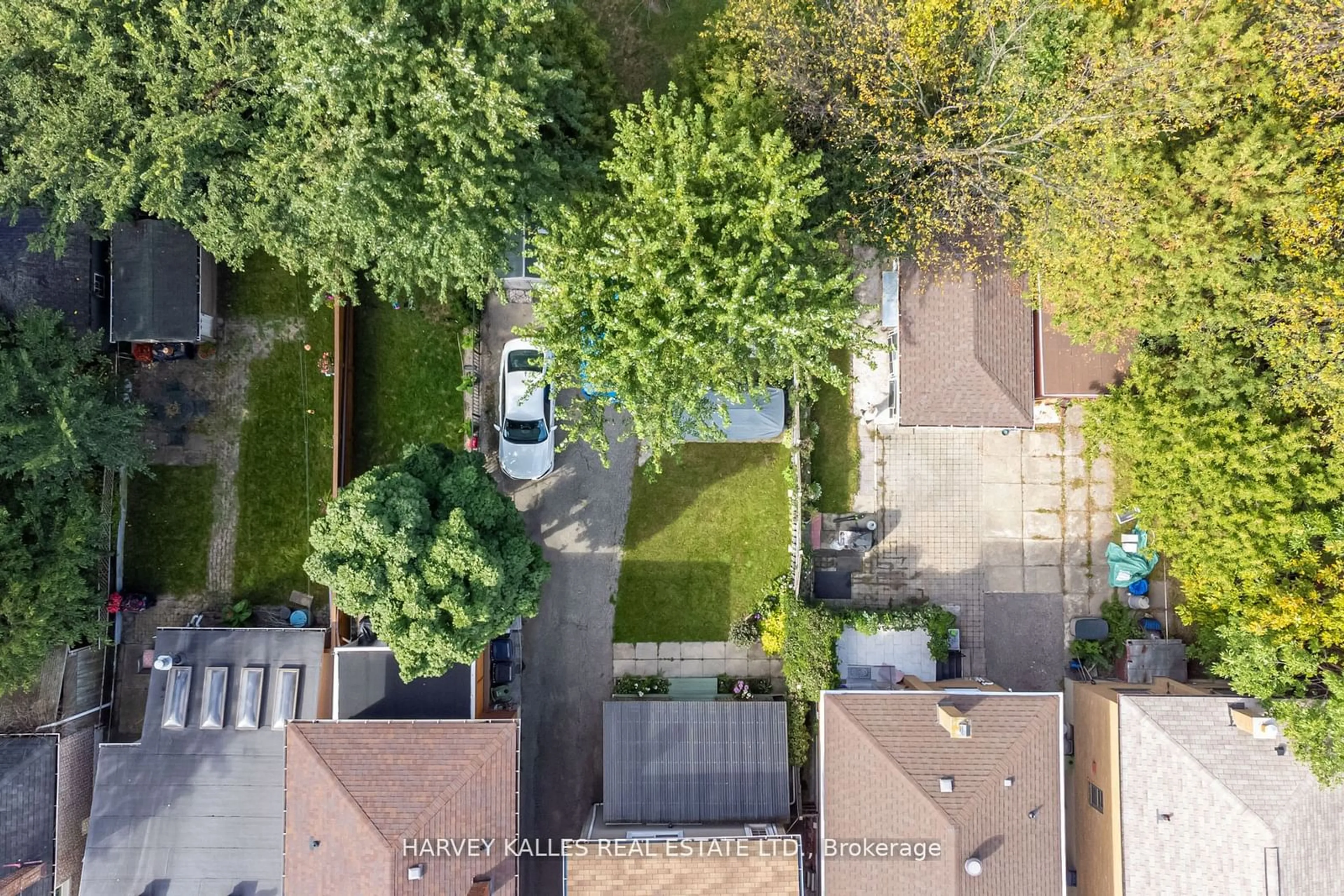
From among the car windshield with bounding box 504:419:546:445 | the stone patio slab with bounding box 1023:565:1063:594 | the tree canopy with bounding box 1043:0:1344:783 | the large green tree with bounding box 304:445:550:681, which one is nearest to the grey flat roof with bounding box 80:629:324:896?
the large green tree with bounding box 304:445:550:681

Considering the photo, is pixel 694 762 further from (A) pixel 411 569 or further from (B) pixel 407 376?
(B) pixel 407 376

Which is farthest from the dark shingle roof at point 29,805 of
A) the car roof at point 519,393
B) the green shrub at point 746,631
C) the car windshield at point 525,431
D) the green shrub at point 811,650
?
the green shrub at point 811,650

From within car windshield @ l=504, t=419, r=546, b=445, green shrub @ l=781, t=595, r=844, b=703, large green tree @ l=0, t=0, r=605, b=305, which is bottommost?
green shrub @ l=781, t=595, r=844, b=703

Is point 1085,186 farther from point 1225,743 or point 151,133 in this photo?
point 151,133

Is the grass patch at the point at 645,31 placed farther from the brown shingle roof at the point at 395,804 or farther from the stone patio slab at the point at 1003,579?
the brown shingle roof at the point at 395,804

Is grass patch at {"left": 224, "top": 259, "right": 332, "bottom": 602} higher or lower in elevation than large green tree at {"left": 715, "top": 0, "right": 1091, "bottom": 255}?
lower

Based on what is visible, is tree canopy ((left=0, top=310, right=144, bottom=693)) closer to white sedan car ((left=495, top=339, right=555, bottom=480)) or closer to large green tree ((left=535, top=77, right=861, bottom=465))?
white sedan car ((left=495, top=339, right=555, bottom=480))

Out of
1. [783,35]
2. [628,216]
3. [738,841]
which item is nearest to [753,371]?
[628,216]
